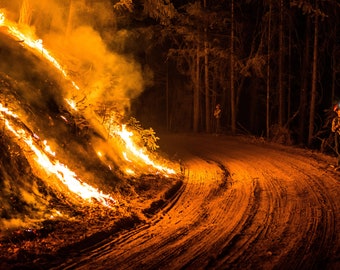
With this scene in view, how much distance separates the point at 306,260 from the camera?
6078 millimetres

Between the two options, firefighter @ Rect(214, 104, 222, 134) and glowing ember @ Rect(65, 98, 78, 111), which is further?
firefighter @ Rect(214, 104, 222, 134)

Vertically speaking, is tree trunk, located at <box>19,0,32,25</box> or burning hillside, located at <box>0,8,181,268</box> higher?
tree trunk, located at <box>19,0,32,25</box>

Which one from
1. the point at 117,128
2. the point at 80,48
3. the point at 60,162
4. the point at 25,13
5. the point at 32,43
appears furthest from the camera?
the point at 80,48

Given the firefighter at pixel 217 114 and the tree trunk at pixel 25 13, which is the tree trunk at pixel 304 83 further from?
the tree trunk at pixel 25 13

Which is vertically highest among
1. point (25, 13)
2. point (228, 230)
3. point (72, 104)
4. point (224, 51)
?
point (224, 51)

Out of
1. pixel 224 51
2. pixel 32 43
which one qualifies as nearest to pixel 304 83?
pixel 224 51

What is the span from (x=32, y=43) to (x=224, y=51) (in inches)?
676

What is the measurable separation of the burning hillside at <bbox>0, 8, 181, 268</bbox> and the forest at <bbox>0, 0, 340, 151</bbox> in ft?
20.4

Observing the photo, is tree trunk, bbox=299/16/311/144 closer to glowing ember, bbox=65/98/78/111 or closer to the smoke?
the smoke

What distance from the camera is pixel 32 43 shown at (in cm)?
1445

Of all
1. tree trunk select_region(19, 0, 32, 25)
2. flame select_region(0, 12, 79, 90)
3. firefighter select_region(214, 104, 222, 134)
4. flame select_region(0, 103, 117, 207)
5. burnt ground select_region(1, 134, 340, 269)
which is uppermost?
tree trunk select_region(19, 0, 32, 25)

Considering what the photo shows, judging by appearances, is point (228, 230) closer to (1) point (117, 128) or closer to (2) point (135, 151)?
(2) point (135, 151)

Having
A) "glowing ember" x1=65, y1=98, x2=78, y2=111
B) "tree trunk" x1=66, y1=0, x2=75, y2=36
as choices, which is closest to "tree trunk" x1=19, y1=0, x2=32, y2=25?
"tree trunk" x1=66, y1=0, x2=75, y2=36

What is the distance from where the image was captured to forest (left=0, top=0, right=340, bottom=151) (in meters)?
22.1
